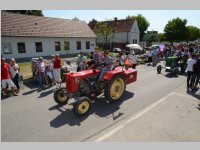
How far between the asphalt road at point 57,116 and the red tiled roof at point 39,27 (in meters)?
14.2

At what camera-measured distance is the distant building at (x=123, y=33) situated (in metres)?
35.6

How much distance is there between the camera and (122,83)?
7.14 metres

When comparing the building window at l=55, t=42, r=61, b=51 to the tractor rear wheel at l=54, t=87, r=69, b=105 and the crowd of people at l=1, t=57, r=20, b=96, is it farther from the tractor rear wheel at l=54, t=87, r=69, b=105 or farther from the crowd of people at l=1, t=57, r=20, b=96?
the tractor rear wheel at l=54, t=87, r=69, b=105

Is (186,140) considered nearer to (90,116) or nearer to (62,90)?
(90,116)

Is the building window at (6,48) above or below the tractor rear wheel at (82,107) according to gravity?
above

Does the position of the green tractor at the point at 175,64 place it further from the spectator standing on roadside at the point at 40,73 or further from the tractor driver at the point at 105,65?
the spectator standing on roadside at the point at 40,73

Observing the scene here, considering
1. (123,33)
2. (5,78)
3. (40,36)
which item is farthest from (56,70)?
(123,33)

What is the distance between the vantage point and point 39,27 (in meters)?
22.5

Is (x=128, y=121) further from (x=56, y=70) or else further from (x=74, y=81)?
(x=56, y=70)

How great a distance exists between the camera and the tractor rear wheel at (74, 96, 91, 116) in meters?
5.42

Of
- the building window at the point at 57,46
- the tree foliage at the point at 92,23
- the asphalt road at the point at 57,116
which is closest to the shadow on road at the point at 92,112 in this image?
the asphalt road at the point at 57,116

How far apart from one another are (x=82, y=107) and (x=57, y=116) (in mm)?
870

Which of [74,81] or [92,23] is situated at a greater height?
[92,23]

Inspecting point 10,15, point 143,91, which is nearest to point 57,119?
point 143,91
